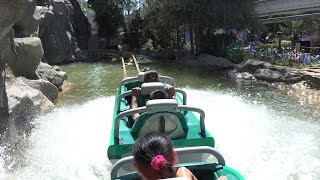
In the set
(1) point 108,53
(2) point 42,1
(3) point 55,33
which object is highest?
(2) point 42,1

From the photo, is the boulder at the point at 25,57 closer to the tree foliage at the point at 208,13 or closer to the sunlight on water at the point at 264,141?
the sunlight on water at the point at 264,141

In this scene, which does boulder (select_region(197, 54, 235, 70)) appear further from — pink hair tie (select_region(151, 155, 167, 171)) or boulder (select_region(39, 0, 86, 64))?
pink hair tie (select_region(151, 155, 167, 171))

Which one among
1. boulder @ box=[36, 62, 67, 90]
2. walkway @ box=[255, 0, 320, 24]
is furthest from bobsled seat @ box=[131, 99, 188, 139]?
walkway @ box=[255, 0, 320, 24]

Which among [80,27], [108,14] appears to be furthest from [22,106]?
[80,27]

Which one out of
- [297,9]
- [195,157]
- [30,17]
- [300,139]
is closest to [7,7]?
[195,157]

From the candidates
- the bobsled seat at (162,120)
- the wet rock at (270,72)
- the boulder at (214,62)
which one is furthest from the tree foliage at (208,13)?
the bobsled seat at (162,120)

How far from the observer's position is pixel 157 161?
2174mm

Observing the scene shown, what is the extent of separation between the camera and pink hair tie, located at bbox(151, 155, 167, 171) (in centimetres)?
217

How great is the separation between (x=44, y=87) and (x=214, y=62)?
35.4 ft

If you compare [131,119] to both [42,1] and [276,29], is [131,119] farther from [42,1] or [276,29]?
[276,29]

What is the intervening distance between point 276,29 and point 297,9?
15.5 meters

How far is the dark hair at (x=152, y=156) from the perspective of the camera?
7.33 feet

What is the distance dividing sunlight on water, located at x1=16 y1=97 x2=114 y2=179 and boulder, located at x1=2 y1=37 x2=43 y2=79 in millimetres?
1719

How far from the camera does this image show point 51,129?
7598 millimetres
